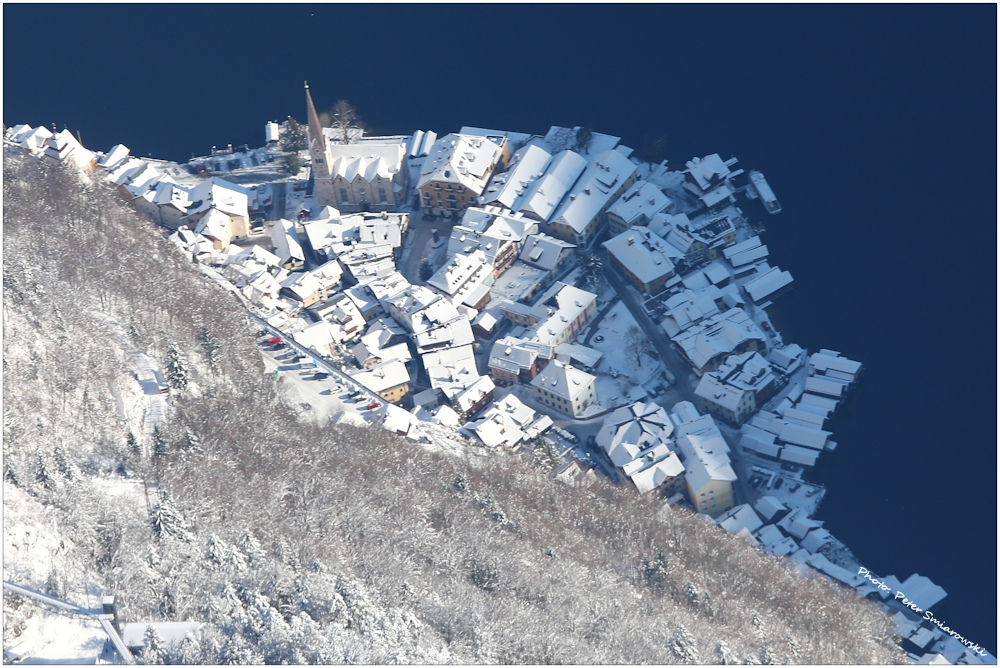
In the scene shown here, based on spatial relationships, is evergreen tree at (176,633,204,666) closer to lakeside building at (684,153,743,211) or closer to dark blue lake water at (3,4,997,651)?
dark blue lake water at (3,4,997,651)

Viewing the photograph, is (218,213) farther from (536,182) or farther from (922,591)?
(922,591)

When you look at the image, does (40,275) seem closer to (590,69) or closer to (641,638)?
(641,638)

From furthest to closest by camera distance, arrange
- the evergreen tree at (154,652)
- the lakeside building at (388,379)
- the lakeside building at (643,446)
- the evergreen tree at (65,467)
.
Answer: the lakeside building at (388,379) < the lakeside building at (643,446) < the evergreen tree at (65,467) < the evergreen tree at (154,652)

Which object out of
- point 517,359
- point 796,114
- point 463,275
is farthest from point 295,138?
point 796,114

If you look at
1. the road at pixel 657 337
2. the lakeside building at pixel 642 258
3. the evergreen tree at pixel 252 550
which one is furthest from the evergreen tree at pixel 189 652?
Result: the lakeside building at pixel 642 258

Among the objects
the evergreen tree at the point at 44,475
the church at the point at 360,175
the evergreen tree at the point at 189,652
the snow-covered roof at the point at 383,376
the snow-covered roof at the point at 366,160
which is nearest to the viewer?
the evergreen tree at the point at 189,652

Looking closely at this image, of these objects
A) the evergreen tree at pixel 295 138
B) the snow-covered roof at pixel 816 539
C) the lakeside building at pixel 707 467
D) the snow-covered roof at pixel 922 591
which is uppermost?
the evergreen tree at pixel 295 138

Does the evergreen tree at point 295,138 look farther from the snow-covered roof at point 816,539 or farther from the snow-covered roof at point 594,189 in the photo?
the snow-covered roof at point 816,539
